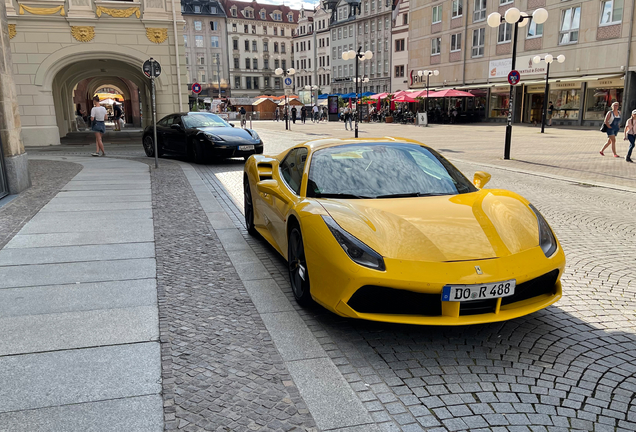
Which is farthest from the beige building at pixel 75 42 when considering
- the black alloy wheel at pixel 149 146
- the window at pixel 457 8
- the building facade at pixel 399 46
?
the building facade at pixel 399 46

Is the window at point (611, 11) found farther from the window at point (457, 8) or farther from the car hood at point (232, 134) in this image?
the car hood at point (232, 134)

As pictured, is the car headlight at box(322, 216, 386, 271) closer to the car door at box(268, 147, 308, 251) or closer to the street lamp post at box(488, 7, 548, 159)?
the car door at box(268, 147, 308, 251)

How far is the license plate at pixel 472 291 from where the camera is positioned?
328 centimetres

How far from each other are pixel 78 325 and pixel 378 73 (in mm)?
75223

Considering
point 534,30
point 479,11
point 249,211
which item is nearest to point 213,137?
point 249,211

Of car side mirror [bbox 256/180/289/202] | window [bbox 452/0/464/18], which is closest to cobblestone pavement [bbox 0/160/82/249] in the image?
car side mirror [bbox 256/180/289/202]

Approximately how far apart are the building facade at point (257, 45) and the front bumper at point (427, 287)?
4045 inches

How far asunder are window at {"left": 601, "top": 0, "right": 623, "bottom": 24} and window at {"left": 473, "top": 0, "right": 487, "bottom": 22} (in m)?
12.1

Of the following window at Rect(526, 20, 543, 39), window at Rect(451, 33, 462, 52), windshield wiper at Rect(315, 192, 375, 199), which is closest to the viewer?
windshield wiper at Rect(315, 192, 375, 199)

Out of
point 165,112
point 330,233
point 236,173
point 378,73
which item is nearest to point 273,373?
point 330,233

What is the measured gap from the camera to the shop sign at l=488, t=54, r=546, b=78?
38125 mm

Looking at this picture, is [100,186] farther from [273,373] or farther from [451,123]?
[451,123]

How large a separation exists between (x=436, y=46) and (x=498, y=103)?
10.5 m

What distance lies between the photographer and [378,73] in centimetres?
7538
